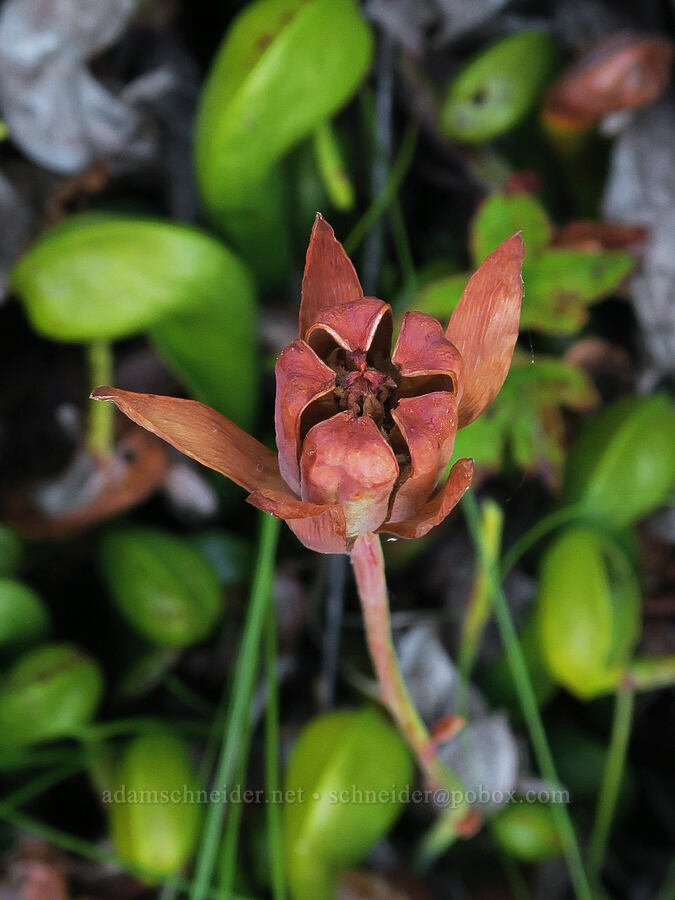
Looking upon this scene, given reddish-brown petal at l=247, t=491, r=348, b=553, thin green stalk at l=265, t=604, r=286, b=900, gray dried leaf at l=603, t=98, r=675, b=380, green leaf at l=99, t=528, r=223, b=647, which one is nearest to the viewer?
reddish-brown petal at l=247, t=491, r=348, b=553

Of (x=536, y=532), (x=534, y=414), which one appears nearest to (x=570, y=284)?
(x=534, y=414)

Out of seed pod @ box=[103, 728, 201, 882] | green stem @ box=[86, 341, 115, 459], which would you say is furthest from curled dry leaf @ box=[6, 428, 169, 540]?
seed pod @ box=[103, 728, 201, 882]

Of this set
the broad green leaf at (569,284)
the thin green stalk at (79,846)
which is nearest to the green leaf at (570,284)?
the broad green leaf at (569,284)

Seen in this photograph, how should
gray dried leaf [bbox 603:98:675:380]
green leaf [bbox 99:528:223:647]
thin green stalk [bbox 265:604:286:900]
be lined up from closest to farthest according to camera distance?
thin green stalk [bbox 265:604:286:900] < green leaf [bbox 99:528:223:647] < gray dried leaf [bbox 603:98:675:380]

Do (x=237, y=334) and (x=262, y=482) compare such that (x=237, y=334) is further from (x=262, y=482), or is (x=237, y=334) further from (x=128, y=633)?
(x=262, y=482)

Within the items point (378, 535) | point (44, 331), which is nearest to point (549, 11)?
point (44, 331)

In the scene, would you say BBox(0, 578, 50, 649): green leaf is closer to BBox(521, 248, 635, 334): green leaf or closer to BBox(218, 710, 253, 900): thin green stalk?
BBox(218, 710, 253, 900): thin green stalk
